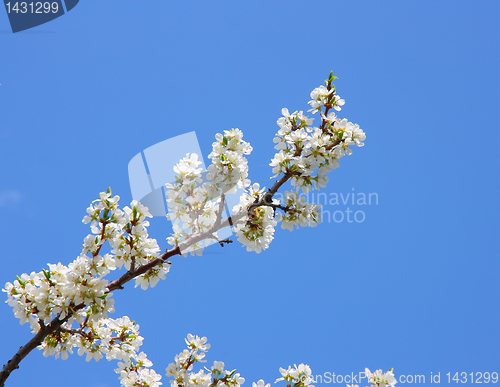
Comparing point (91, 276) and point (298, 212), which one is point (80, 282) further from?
point (298, 212)

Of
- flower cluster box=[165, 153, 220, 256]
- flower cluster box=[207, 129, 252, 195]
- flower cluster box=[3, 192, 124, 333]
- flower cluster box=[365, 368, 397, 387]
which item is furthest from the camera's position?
flower cluster box=[365, 368, 397, 387]

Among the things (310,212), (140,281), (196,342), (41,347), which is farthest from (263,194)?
(41,347)

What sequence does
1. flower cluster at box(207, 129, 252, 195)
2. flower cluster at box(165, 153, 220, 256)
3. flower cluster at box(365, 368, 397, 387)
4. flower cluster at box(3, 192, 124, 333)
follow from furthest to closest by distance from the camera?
flower cluster at box(365, 368, 397, 387) < flower cluster at box(165, 153, 220, 256) < flower cluster at box(207, 129, 252, 195) < flower cluster at box(3, 192, 124, 333)

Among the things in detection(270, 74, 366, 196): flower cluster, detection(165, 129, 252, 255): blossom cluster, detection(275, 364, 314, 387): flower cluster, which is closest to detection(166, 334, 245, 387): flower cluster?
detection(275, 364, 314, 387): flower cluster

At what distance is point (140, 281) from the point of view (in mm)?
4285

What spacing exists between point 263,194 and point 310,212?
716 millimetres

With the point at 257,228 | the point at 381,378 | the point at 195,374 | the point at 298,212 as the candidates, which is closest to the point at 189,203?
the point at 257,228

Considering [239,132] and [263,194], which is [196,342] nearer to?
[263,194]

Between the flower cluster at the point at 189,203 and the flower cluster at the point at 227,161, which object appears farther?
the flower cluster at the point at 189,203

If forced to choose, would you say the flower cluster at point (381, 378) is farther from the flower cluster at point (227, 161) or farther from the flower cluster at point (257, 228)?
the flower cluster at point (227, 161)

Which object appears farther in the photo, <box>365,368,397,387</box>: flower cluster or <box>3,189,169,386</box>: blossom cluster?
<box>365,368,397,387</box>: flower cluster

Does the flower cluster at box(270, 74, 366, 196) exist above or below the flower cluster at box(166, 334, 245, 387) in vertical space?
above

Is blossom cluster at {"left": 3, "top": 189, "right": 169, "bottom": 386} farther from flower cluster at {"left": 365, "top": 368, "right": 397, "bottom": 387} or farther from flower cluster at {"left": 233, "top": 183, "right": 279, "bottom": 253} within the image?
flower cluster at {"left": 365, "top": 368, "right": 397, "bottom": 387}

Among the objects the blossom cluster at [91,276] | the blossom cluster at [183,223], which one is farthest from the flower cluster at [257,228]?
the blossom cluster at [91,276]
